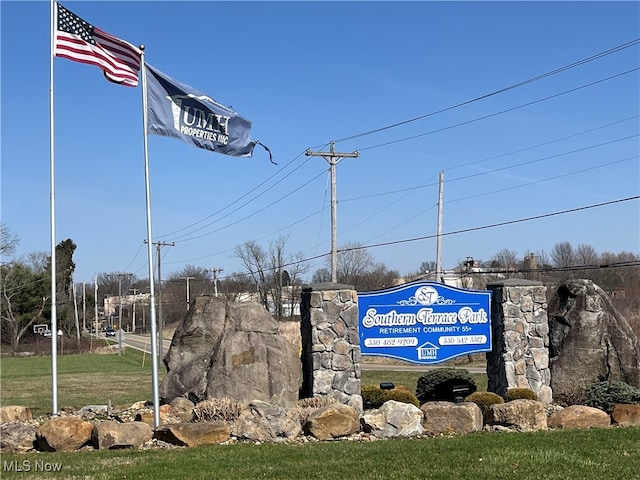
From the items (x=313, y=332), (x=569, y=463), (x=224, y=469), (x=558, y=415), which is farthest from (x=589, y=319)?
(x=224, y=469)

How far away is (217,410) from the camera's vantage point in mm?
12188

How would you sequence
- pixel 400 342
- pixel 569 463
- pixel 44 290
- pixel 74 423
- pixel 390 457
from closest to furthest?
pixel 569 463 < pixel 390 457 < pixel 74 423 < pixel 400 342 < pixel 44 290

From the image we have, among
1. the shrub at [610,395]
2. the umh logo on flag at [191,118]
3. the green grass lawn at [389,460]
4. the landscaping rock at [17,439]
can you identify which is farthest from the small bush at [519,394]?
the landscaping rock at [17,439]

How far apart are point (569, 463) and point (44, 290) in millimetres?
Result: 78567

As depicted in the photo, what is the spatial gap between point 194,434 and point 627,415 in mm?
6706

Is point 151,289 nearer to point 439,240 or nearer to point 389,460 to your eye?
point 389,460

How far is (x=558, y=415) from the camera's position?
1184cm

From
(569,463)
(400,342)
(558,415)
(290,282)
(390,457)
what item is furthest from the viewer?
(290,282)

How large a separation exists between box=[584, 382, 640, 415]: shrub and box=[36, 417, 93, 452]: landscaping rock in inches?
337

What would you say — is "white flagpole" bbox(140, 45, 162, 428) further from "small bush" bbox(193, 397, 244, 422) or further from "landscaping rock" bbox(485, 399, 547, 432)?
"landscaping rock" bbox(485, 399, 547, 432)

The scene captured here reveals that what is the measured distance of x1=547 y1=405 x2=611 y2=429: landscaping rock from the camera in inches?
460

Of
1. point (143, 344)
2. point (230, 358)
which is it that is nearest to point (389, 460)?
point (230, 358)

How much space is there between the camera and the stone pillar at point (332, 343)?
13742 mm

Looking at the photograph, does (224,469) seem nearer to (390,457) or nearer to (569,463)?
(390,457)
